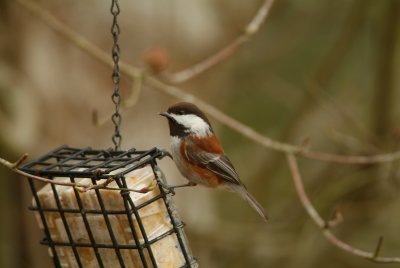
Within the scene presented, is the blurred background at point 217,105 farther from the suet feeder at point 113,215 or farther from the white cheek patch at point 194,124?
the suet feeder at point 113,215

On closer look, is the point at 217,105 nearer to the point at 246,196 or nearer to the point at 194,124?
the point at 246,196

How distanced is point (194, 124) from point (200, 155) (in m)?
0.21

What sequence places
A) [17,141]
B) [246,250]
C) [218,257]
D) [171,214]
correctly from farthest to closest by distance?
[218,257], [246,250], [17,141], [171,214]

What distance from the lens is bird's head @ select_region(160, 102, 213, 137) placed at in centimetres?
435

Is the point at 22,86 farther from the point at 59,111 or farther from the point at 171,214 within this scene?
the point at 171,214

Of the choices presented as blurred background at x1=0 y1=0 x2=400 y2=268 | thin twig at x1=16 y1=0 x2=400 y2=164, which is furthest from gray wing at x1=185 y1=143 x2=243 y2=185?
blurred background at x1=0 y1=0 x2=400 y2=268

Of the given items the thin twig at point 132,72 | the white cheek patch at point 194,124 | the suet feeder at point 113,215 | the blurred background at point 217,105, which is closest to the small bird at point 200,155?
the white cheek patch at point 194,124

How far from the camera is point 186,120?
4.45m

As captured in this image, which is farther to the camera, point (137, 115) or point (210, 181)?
point (137, 115)

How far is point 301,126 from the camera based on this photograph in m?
6.73

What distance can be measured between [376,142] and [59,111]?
2870 millimetres

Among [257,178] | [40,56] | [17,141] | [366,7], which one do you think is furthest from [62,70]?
[366,7]

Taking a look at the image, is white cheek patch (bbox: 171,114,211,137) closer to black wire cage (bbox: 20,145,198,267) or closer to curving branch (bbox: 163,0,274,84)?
curving branch (bbox: 163,0,274,84)

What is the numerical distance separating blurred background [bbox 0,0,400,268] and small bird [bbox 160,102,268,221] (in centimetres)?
147
